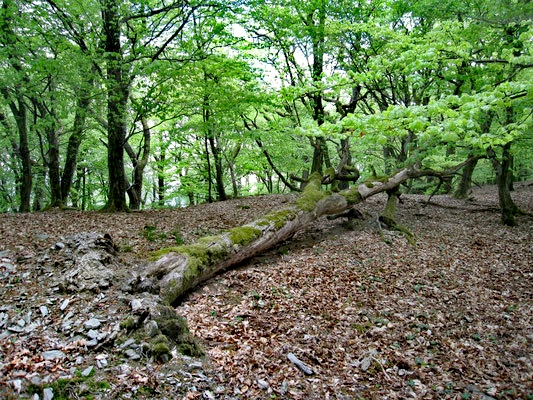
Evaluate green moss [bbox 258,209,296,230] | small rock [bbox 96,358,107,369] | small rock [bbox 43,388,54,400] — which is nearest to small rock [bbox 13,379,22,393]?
small rock [bbox 43,388,54,400]

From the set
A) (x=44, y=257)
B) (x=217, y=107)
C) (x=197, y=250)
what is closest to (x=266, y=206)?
(x=217, y=107)

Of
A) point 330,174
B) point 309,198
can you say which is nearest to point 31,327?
point 309,198

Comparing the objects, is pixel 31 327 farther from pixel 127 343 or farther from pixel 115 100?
pixel 115 100

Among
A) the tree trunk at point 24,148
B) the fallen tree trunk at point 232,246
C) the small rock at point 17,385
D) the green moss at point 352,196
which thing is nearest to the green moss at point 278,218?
the fallen tree trunk at point 232,246

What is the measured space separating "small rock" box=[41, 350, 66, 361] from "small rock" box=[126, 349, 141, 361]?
2.02ft

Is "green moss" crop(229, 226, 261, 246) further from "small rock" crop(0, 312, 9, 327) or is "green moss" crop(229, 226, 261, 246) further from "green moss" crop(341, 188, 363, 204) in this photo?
"green moss" crop(341, 188, 363, 204)

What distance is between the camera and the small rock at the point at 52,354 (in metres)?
3.27

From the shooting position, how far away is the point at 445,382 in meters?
3.94

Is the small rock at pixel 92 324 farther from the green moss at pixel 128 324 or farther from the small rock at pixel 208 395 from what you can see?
the small rock at pixel 208 395

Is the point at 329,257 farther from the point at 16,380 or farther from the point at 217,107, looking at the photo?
the point at 217,107

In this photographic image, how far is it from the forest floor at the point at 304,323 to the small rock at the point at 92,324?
42 millimetres

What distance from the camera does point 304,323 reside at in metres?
5.00

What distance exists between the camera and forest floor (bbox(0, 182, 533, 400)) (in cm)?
340

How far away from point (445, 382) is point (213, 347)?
2925mm
